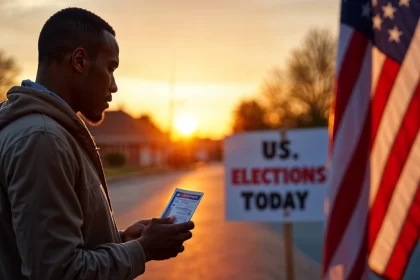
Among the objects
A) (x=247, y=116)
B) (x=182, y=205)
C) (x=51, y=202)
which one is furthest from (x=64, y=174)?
(x=247, y=116)

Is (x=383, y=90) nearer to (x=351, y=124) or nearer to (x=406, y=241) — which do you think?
(x=351, y=124)

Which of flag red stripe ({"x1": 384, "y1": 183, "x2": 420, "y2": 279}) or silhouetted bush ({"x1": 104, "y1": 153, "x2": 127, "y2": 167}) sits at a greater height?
flag red stripe ({"x1": 384, "y1": 183, "x2": 420, "y2": 279})

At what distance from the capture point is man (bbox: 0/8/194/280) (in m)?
1.61

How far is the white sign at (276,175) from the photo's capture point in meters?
6.29

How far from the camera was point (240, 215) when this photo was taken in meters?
6.30

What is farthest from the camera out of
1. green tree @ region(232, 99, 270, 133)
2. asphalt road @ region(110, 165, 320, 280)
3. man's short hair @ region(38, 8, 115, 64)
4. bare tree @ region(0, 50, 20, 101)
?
green tree @ region(232, 99, 270, 133)

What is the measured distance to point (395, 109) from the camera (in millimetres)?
4199

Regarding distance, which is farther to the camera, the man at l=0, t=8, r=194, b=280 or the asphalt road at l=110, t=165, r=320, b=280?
the asphalt road at l=110, t=165, r=320, b=280

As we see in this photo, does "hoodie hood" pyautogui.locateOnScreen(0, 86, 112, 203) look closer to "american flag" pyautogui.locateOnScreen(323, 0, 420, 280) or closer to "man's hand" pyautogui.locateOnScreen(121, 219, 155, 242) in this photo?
"man's hand" pyautogui.locateOnScreen(121, 219, 155, 242)

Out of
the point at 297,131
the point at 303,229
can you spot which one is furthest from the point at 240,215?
the point at 303,229

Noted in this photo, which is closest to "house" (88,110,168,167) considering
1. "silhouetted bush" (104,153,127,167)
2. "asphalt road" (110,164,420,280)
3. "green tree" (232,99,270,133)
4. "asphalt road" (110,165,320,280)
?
"silhouetted bush" (104,153,127,167)

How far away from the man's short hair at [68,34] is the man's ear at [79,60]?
0.01m

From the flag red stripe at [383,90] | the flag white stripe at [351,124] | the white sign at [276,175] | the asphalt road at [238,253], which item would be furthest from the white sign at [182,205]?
the asphalt road at [238,253]

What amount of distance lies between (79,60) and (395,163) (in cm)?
289
